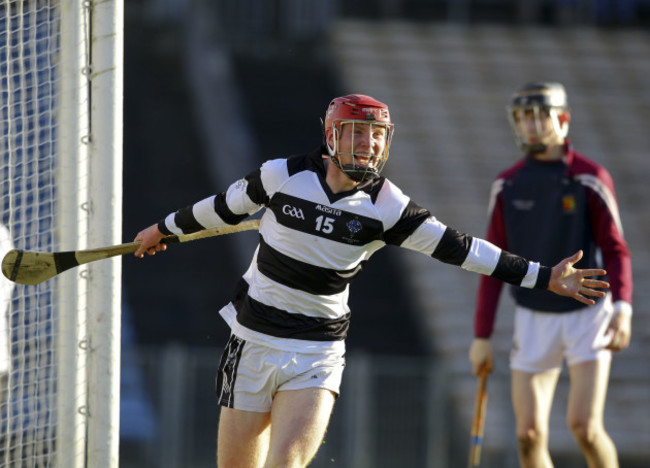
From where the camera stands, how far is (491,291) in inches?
235

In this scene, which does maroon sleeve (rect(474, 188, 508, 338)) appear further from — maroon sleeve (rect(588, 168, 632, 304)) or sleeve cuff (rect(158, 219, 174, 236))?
sleeve cuff (rect(158, 219, 174, 236))

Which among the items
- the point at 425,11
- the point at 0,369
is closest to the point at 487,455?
the point at 0,369

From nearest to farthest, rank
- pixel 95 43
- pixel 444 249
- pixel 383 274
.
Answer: pixel 444 249 < pixel 95 43 < pixel 383 274

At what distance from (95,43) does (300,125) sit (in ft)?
30.0

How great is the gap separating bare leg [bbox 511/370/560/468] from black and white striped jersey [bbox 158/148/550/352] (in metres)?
1.37

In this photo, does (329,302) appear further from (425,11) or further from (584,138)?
(425,11)

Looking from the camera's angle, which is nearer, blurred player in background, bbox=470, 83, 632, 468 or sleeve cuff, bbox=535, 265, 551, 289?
sleeve cuff, bbox=535, 265, 551, 289

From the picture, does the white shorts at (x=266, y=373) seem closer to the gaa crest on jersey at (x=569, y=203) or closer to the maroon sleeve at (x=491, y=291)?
the maroon sleeve at (x=491, y=291)

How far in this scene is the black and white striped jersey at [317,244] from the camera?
4.37 metres

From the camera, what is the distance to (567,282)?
4.43m

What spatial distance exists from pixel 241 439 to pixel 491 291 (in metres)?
1.89

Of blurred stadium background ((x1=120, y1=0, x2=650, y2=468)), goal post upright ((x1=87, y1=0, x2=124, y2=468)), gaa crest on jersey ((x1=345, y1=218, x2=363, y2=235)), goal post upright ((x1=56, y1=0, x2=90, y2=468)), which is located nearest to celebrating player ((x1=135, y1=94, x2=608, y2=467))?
gaa crest on jersey ((x1=345, y1=218, x2=363, y2=235))

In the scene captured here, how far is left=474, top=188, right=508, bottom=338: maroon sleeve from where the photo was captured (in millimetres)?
5957

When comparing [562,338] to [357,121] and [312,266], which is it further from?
[357,121]
